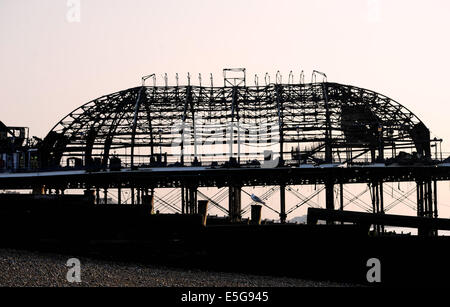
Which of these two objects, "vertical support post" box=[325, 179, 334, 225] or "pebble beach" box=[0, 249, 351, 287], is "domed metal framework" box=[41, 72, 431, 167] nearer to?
"vertical support post" box=[325, 179, 334, 225]

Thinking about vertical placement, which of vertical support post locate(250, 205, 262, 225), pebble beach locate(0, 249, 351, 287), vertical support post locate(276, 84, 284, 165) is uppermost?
vertical support post locate(276, 84, 284, 165)

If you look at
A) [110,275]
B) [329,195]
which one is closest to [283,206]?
[329,195]

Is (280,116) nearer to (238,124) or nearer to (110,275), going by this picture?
(238,124)

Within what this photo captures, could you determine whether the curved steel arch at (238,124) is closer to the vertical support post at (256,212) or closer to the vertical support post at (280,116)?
the vertical support post at (280,116)

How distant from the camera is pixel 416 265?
2264cm

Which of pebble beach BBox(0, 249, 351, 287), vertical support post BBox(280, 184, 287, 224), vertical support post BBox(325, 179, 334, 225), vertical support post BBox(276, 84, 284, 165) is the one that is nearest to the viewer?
pebble beach BBox(0, 249, 351, 287)

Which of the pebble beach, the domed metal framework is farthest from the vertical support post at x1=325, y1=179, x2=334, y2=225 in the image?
the pebble beach

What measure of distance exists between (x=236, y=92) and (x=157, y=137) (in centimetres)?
926

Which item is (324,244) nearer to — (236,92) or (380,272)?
(380,272)

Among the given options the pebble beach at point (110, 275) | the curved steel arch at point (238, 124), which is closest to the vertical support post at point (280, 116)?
the curved steel arch at point (238, 124)

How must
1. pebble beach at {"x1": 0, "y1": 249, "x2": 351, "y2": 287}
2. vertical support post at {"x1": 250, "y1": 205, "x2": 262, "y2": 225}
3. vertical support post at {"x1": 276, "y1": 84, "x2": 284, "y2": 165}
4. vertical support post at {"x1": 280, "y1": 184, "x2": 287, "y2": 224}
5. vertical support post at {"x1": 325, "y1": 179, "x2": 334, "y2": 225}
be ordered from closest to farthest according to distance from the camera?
pebble beach at {"x1": 0, "y1": 249, "x2": 351, "y2": 287}, vertical support post at {"x1": 250, "y1": 205, "x2": 262, "y2": 225}, vertical support post at {"x1": 280, "y1": 184, "x2": 287, "y2": 224}, vertical support post at {"x1": 325, "y1": 179, "x2": 334, "y2": 225}, vertical support post at {"x1": 276, "y1": 84, "x2": 284, "y2": 165}

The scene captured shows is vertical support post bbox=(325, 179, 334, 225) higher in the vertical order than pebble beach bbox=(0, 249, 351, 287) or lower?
higher
